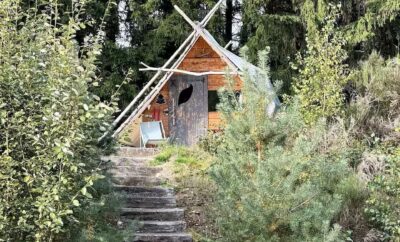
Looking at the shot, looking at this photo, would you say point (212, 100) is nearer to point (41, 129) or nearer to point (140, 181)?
point (140, 181)

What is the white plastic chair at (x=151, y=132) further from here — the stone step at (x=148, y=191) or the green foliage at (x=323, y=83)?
the stone step at (x=148, y=191)

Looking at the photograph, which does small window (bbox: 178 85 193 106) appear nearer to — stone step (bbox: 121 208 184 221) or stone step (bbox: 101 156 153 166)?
stone step (bbox: 101 156 153 166)

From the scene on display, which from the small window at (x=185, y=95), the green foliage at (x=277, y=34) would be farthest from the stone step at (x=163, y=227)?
the green foliage at (x=277, y=34)

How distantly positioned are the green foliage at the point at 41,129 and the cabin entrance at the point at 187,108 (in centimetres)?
856

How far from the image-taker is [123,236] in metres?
4.16

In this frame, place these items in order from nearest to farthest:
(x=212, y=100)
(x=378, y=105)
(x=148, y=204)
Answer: (x=148, y=204) < (x=378, y=105) < (x=212, y=100)

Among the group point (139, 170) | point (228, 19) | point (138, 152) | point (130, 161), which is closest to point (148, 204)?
point (139, 170)

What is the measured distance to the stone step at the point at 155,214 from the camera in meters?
6.63

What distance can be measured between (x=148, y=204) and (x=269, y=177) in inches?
120

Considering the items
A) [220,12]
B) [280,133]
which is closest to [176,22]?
[220,12]

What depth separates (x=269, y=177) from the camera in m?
4.48

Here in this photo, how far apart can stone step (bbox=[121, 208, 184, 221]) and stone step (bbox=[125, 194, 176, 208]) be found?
22 centimetres

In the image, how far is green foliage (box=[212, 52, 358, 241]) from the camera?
441cm

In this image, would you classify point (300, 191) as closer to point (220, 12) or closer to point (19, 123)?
point (19, 123)
